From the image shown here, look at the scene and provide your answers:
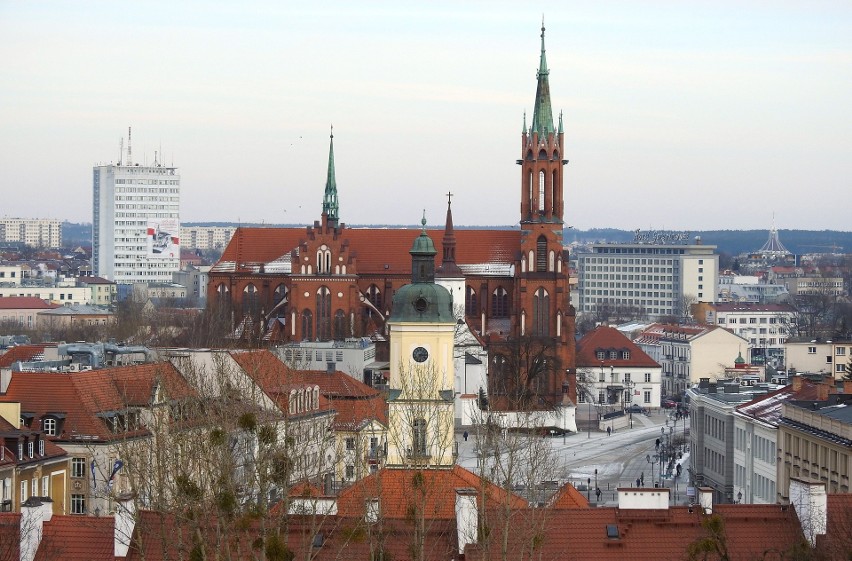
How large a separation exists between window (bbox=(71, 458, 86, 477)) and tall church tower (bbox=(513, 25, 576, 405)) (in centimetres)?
8795

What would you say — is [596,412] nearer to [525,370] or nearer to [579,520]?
A: [525,370]

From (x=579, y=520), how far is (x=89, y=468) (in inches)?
1308

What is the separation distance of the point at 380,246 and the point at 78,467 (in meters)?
106

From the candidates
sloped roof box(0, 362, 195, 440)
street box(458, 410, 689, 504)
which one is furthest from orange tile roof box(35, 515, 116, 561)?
street box(458, 410, 689, 504)

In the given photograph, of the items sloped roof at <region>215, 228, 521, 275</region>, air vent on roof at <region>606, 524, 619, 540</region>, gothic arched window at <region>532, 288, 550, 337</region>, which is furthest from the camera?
sloped roof at <region>215, 228, 521, 275</region>

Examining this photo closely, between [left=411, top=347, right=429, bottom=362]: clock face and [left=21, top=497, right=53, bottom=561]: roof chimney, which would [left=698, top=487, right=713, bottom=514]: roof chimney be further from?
[left=411, top=347, right=429, bottom=362]: clock face

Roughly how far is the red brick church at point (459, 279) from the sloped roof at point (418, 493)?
304 ft

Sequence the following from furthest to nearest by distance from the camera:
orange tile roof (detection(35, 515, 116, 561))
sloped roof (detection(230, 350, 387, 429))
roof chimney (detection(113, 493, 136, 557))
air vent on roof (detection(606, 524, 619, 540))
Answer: sloped roof (detection(230, 350, 387, 429))
air vent on roof (detection(606, 524, 619, 540))
roof chimney (detection(113, 493, 136, 557))
orange tile roof (detection(35, 515, 116, 561))

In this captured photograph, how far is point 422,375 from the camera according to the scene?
80812mm

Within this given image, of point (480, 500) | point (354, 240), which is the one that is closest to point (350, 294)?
point (354, 240)

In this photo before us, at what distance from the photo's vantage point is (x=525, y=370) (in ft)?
563

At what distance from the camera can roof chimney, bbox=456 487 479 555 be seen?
58169mm

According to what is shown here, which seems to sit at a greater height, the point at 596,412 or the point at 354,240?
the point at 354,240

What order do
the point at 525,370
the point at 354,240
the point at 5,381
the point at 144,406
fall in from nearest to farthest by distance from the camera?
the point at 144,406 < the point at 5,381 < the point at 525,370 < the point at 354,240
